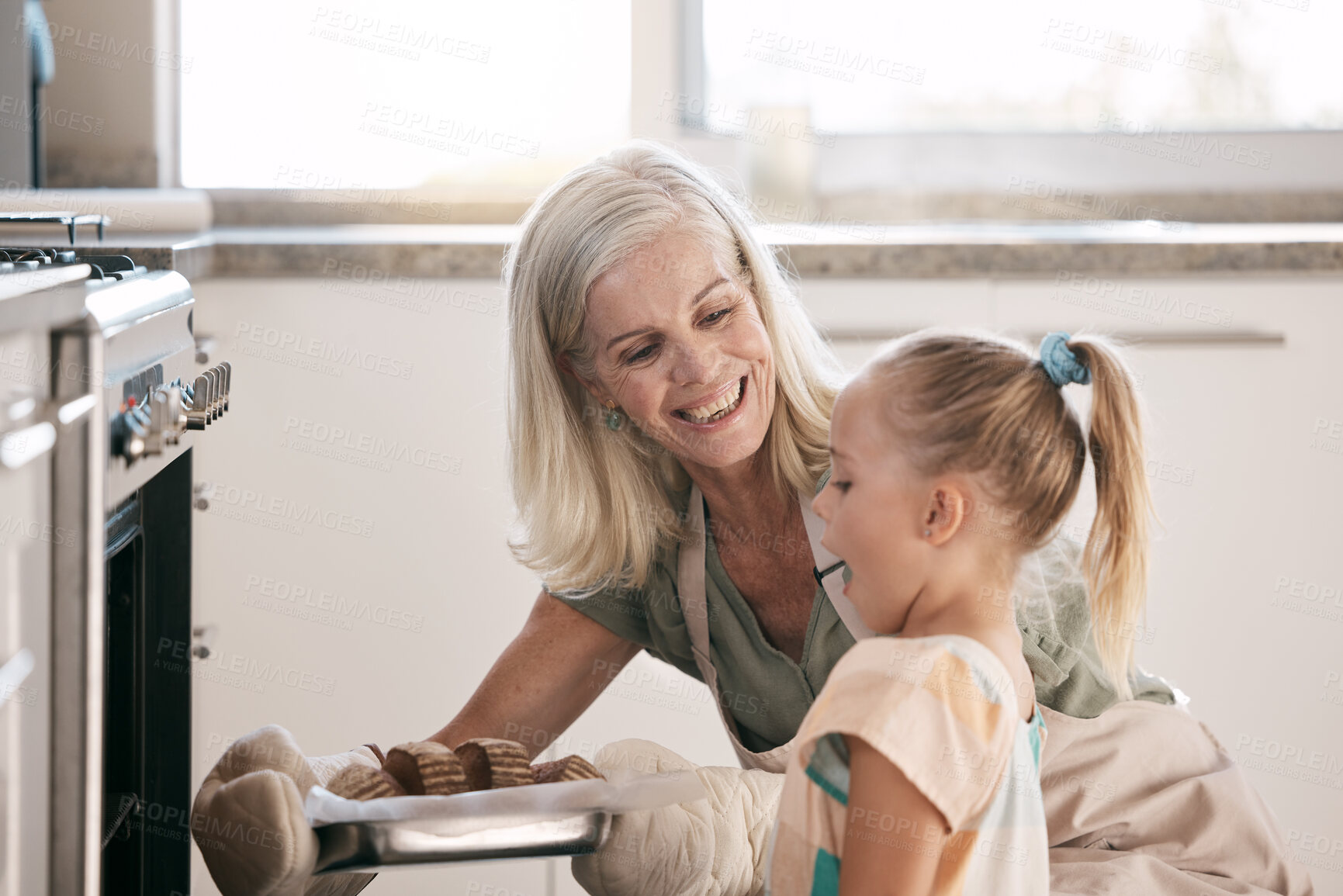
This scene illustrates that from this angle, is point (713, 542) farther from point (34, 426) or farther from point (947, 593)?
point (34, 426)

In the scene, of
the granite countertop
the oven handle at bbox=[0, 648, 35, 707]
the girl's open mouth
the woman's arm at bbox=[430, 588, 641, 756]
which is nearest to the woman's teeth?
the girl's open mouth

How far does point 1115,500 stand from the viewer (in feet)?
2.95

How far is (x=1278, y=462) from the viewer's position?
165 cm

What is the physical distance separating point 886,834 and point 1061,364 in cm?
34

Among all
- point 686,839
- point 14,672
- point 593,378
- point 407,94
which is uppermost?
point 407,94

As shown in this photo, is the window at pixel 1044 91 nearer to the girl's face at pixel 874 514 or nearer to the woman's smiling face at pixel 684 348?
the woman's smiling face at pixel 684 348

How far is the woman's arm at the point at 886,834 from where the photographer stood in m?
0.76

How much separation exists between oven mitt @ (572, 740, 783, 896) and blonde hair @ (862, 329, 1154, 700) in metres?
0.29

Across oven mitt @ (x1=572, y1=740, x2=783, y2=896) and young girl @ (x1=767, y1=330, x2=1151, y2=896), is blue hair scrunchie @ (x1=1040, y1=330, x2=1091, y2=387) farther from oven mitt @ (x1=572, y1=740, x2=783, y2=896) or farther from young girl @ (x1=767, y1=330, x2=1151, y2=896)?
oven mitt @ (x1=572, y1=740, x2=783, y2=896)

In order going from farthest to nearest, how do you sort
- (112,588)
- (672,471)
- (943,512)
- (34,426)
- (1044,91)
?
(1044,91)
(672,471)
(112,588)
(943,512)
(34,426)

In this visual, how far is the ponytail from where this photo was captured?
88 centimetres

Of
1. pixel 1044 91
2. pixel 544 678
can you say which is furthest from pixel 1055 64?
pixel 544 678

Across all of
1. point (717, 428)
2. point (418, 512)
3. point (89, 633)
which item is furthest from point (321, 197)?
point (89, 633)

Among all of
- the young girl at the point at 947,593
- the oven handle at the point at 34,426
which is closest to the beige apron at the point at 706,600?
the young girl at the point at 947,593
